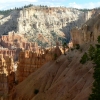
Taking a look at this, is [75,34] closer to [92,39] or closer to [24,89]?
[92,39]

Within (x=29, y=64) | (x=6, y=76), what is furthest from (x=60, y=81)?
(x=29, y=64)

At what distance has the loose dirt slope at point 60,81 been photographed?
1682 inches

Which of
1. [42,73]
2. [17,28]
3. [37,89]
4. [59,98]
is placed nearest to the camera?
[59,98]

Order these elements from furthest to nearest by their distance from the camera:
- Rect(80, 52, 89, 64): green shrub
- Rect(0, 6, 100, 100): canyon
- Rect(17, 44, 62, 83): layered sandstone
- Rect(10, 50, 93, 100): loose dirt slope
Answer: Rect(17, 44, 62, 83): layered sandstone
Rect(80, 52, 89, 64): green shrub
Rect(0, 6, 100, 100): canyon
Rect(10, 50, 93, 100): loose dirt slope

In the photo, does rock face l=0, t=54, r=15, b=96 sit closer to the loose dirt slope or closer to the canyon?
the canyon

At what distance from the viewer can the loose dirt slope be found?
42.7 meters

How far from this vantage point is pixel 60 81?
4941 cm

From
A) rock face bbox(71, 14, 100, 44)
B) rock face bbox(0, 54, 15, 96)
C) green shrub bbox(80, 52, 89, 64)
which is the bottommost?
rock face bbox(0, 54, 15, 96)

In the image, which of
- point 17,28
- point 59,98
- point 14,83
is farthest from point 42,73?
point 17,28

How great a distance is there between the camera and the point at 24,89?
188 ft

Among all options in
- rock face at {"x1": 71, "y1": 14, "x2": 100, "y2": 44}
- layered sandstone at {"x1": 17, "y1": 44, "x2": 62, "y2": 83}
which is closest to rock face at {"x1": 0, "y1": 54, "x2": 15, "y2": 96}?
layered sandstone at {"x1": 17, "y1": 44, "x2": 62, "y2": 83}

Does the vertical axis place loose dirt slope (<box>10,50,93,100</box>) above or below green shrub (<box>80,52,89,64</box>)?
below

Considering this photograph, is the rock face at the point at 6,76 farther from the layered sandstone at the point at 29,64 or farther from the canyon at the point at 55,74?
the layered sandstone at the point at 29,64

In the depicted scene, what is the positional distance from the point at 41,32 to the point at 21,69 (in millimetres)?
124602
